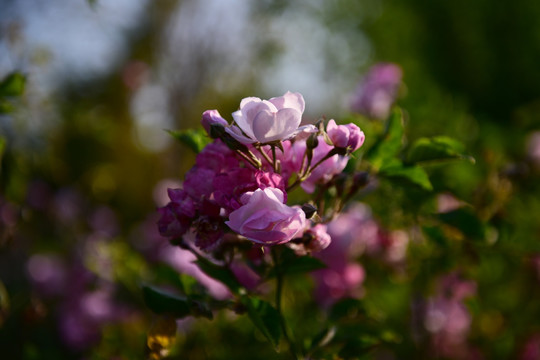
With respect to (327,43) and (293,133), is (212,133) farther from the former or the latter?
(327,43)

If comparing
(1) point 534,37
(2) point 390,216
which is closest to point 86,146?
(2) point 390,216

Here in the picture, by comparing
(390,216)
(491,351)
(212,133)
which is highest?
(212,133)

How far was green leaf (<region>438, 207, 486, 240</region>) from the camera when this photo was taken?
A: 0.95 m

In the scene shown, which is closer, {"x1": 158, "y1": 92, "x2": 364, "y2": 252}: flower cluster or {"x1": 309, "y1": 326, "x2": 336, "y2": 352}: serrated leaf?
{"x1": 158, "y1": 92, "x2": 364, "y2": 252}: flower cluster

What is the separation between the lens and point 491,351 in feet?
6.18

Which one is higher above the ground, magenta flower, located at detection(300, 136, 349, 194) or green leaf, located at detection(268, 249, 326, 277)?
magenta flower, located at detection(300, 136, 349, 194)

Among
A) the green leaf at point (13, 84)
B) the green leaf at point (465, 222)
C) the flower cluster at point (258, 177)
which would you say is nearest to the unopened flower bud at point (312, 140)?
the flower cluster at point (258, 177)

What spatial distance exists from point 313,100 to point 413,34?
249 cm

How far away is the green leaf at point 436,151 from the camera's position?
80cm

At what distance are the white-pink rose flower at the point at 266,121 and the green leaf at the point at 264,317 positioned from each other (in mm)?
224

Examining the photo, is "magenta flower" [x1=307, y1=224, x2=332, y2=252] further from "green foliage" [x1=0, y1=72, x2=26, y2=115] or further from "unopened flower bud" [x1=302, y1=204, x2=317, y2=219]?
"green foliage" [x1=0, y1=72, x2=26, y2=115]

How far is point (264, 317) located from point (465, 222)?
495mm

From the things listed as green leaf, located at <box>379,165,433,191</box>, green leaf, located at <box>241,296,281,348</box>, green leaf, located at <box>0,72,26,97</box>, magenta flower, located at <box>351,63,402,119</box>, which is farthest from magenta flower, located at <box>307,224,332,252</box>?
magenta flower, located at <box>351,63,402,119</box>

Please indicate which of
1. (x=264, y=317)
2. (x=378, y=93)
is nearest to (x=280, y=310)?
(x=264, y=317)
